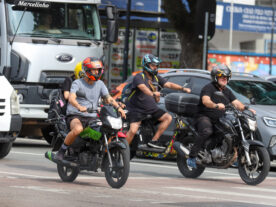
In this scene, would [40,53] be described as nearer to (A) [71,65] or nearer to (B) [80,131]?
(A) [71,65]

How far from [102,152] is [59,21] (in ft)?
25.7

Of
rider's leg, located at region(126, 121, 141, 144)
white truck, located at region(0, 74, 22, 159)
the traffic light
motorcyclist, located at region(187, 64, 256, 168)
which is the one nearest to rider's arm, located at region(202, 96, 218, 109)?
motorcyclist, located at region(187, 64, 256, 168)

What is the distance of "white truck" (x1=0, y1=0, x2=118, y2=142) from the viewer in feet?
60.1

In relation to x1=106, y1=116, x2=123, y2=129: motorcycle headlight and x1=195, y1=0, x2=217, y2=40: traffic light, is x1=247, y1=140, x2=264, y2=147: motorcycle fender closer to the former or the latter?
x1=106, y1=116, x2=123, y2=129: motorcycle headlight

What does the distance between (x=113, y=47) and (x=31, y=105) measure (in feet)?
49.8

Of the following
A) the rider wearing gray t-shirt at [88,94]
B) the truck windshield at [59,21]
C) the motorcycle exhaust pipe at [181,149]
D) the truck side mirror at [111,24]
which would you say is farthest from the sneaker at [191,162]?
the truck side mirror at [111,24]

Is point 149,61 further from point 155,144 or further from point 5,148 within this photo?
point 5,148

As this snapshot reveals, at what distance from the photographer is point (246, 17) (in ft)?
201

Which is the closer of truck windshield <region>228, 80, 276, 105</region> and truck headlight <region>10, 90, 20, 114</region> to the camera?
truck headlight <region>10, 90, 20, 114</region>

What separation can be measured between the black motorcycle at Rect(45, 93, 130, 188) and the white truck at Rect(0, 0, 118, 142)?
6.57 metres

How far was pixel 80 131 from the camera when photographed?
11.6 meters

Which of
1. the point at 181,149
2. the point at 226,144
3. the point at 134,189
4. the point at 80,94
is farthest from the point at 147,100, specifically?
the point at 134,189

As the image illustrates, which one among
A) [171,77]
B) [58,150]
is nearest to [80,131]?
[58,150]

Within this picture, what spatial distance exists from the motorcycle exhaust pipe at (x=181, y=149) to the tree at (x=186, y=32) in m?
15.8
